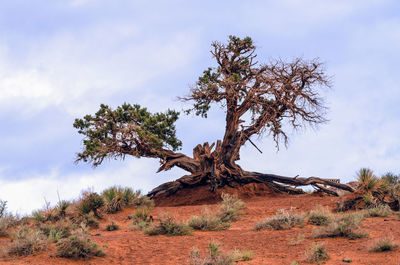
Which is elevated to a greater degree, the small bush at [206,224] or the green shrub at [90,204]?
the green shrub at [90,204]

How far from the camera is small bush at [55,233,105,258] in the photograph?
395 inches

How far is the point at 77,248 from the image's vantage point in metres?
10.1

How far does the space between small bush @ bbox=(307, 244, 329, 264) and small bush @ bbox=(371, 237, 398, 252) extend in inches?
52.2

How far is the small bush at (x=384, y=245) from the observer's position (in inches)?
390

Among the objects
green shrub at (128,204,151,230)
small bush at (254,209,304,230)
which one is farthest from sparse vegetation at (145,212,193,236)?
small bush at (254,209,304,230)

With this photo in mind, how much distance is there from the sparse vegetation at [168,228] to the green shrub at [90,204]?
5.00 metres

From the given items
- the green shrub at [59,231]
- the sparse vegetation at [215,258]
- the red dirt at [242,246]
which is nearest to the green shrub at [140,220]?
the red dirt at [242,246]

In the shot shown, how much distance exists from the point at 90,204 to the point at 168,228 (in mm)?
5599

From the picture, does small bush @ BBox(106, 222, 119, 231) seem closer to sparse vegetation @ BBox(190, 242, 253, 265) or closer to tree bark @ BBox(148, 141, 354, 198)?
sparse vegetation @ BBox(190, 242, 253, 265)

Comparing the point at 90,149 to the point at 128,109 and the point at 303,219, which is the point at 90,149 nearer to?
the point at 128,109

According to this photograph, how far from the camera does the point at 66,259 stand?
991cm

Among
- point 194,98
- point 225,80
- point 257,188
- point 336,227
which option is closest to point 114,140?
point 194,98

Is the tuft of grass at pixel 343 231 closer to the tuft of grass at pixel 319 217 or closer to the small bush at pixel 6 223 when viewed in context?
the tuft of grass at pixel 319 217

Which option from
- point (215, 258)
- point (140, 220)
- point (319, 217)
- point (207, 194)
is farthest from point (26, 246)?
point (207, 194)
